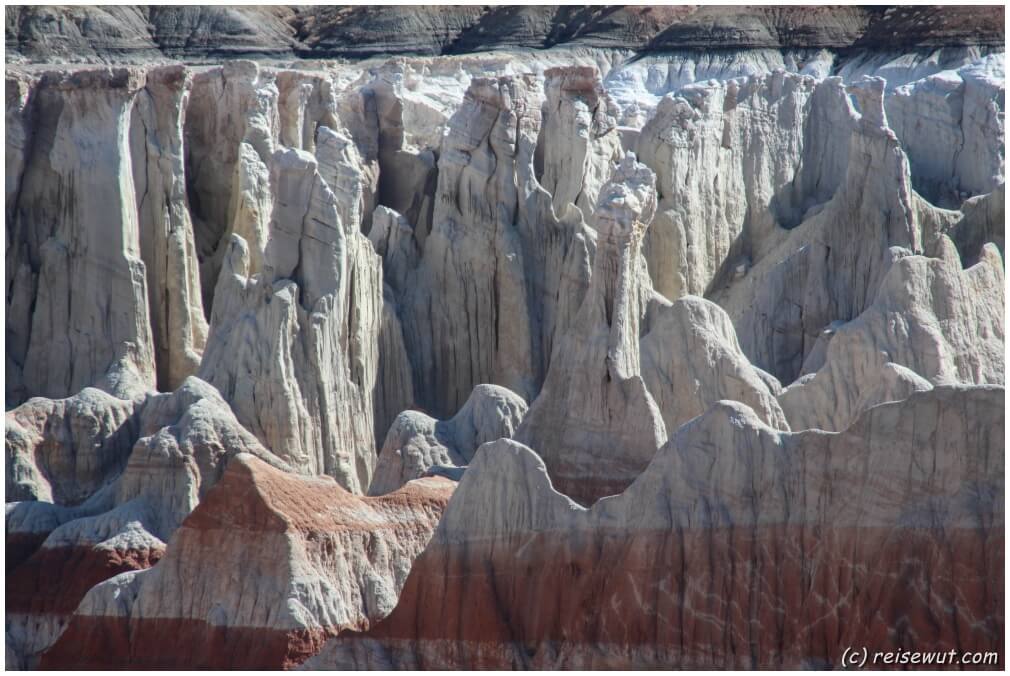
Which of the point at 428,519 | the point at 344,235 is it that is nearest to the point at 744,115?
the point at 344,235

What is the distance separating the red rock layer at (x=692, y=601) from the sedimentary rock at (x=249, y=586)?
1.83 meters

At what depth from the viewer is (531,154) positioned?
5434 cm

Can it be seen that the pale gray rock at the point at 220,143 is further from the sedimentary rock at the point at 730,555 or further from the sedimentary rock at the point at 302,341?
the sedimentary rock at the point at 730,555

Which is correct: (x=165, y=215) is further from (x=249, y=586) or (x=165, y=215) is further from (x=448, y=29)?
(x=448, y=29)

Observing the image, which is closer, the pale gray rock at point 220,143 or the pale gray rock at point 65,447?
the pale gray rock at point 65,447

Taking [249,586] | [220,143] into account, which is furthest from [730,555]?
[220,143]

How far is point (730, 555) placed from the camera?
3497cm

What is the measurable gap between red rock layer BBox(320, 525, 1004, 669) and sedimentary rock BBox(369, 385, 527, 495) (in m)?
7.33

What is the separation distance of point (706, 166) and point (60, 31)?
31853 millimetres

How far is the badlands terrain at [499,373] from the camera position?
34719mm

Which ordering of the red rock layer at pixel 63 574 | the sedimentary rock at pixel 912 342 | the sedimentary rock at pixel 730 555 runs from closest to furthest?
the sedimentary rock at pixel 730 555
the red rock layer at pixel 63 574
the sedimentary rock at pixel 912 342

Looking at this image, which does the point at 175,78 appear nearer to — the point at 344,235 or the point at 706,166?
the point at 344,235

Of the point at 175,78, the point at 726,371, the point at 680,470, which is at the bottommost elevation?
the point at 680,470

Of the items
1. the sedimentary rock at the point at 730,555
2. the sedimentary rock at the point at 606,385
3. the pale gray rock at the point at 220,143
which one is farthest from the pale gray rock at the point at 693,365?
the pale gray rock at the point at 220,143
